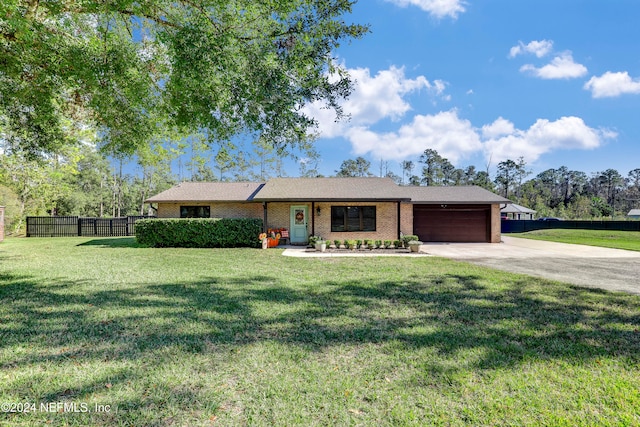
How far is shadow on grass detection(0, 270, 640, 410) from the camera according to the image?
3572 millimetres

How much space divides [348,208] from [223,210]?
7.34 m

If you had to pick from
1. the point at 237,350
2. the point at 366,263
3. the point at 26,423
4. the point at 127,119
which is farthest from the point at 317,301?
the point at 127,119

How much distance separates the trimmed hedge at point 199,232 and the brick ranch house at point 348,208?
5.74 feet

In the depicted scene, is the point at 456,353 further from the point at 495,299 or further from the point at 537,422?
the point at 495,299

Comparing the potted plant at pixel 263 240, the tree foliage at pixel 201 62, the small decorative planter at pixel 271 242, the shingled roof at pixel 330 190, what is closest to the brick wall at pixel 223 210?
the shingled roof at pixel 330 190

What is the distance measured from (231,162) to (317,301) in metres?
5.21

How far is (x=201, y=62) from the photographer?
569 cm

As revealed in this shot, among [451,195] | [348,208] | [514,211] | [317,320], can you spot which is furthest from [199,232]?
[514,211]

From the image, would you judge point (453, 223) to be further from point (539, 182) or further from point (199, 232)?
point (539, 182)

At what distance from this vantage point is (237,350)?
353 cm

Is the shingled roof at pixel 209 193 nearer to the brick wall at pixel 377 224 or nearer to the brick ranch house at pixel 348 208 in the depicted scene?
the brick ranch house at pixel 348 208

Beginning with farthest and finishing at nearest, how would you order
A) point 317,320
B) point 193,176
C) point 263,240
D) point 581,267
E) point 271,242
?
point 193,176, point 271,242, point 263,240, point 581,267, point 317,320

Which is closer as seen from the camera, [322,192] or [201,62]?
[201,62]

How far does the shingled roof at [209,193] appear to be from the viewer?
57.3ft
